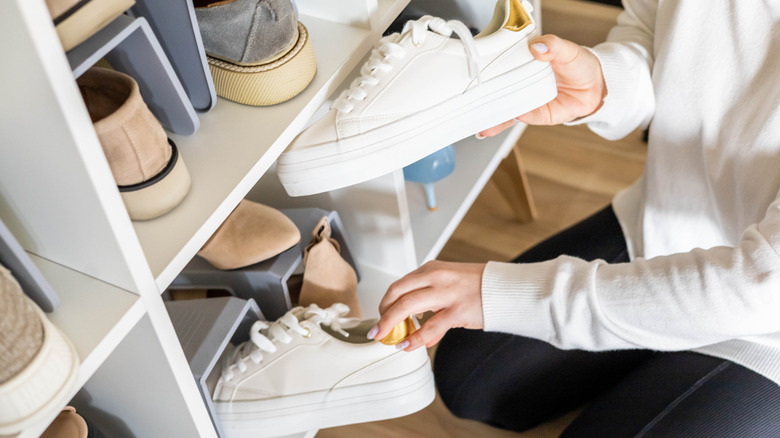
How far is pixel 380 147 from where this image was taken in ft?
2.29

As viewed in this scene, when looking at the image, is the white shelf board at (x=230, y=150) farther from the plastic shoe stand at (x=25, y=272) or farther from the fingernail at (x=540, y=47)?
the fingernail at (x=540, y=47)

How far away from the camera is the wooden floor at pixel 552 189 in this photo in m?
1.43

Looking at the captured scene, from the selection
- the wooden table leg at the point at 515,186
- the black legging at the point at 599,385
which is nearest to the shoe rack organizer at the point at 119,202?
the black legging at the point at 599,385

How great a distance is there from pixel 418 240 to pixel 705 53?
1.55 feet

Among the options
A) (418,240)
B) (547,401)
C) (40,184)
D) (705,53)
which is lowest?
(547,401)

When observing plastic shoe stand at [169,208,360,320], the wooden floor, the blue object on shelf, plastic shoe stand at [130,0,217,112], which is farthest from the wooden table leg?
plastic shoe stand at [130,0,217,112]

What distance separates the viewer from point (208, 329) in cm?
78

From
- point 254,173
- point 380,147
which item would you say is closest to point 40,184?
point 254,173

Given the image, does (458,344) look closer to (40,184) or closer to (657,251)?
(657,251)

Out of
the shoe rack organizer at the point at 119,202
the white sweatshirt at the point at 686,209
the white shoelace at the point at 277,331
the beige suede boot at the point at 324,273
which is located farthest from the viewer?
the beige suede boot at the point at 324,273

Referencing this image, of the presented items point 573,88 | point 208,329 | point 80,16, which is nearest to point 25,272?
point 80,16

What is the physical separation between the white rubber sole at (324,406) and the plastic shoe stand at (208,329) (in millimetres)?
24

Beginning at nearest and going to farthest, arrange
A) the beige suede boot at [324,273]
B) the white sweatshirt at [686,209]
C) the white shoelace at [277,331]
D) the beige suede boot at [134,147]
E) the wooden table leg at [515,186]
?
the beige suede boot at [134,147], the white sweatshirt at [686,209], the white shoelace at [277,331], the beige suede boot at [324,273], the wooden table leg at [515,186]

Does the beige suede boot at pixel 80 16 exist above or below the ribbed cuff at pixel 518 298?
above
